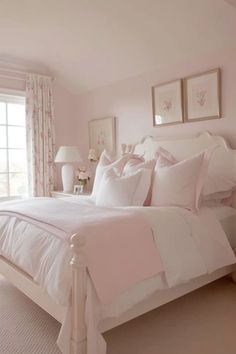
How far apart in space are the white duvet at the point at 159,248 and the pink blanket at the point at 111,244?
57mm

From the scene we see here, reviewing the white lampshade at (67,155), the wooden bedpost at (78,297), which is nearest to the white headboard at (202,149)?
the white lampshade at (67,155)

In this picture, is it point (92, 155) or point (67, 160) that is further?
point (92, 155)

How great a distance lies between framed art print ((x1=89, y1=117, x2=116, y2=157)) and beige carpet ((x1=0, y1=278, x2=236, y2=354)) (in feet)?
7.73

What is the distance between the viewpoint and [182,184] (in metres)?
2.49

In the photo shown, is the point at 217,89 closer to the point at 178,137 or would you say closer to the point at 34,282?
the point at 178,137

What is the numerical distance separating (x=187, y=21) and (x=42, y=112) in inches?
92.0

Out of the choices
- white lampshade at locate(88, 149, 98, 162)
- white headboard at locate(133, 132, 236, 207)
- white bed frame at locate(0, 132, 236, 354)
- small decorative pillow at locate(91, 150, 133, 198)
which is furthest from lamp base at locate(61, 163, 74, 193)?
white bed frame at locate(0, 132, 236, 354)

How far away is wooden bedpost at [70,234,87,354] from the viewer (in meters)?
1.52

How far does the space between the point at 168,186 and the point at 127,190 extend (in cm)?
35

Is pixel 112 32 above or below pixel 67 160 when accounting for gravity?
above

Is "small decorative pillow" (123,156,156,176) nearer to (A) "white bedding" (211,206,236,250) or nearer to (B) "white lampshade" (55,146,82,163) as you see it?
(A) "white bedding" (211,206,236,250)

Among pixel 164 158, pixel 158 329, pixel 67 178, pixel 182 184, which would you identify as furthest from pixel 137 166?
pixel 67 178

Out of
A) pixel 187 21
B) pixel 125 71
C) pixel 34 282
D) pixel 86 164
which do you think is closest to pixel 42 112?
pixel 86 164

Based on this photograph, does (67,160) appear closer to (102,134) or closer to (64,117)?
(102,134)
